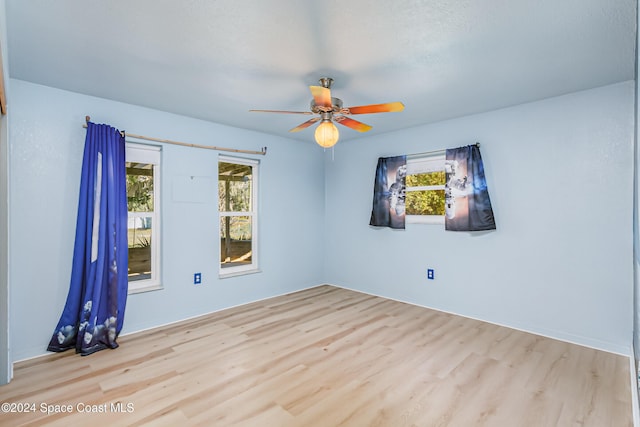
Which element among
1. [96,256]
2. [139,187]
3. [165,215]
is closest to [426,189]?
[165,215]

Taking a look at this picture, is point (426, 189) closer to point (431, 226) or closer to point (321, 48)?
point (431, 226)

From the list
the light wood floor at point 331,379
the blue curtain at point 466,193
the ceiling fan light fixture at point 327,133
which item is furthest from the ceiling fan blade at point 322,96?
the light wood floor at point 331,379

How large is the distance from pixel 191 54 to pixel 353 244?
10.7 ft

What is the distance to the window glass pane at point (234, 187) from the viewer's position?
3980 mm

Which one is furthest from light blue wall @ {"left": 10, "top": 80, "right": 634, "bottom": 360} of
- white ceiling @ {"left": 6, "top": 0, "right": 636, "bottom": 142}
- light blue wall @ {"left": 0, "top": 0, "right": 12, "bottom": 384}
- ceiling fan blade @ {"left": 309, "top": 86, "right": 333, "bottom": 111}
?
ceiling fan blade @ {"left": 309, "top": 86, "right": 333, "bottom": 111}

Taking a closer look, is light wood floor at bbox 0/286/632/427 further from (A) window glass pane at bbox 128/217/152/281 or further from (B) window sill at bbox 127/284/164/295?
(A) window glass pane at bbox 128/217/152/281

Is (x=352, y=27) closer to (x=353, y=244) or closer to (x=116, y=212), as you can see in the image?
(x=116, y=212)

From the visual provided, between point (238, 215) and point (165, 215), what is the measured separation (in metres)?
0.96

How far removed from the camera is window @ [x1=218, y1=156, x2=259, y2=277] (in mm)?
4008

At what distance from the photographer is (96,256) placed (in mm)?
2725

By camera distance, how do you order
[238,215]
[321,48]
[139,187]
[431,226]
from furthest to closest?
[238,215] < [431,226] < [139,187] < [321,48]

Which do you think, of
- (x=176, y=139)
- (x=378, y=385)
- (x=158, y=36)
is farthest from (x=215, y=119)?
(x=378, y=385)

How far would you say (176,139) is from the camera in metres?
3.43

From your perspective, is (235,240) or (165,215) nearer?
(165,215)
